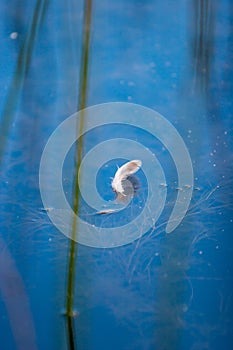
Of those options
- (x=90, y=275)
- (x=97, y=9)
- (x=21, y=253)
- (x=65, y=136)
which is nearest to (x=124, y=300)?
(x=90, y=275)

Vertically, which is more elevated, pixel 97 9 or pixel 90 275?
pixel 97 9

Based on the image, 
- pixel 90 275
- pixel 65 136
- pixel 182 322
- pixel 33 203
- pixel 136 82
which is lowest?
pixel 182 322

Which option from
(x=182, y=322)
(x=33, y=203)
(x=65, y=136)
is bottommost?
(x=182, y=322)

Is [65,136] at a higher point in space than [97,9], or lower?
lower

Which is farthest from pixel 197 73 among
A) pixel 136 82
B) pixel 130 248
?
pixel 130 248

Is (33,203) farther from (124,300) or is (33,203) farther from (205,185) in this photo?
(205,185)

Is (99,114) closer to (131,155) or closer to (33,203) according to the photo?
A: (131,155)
